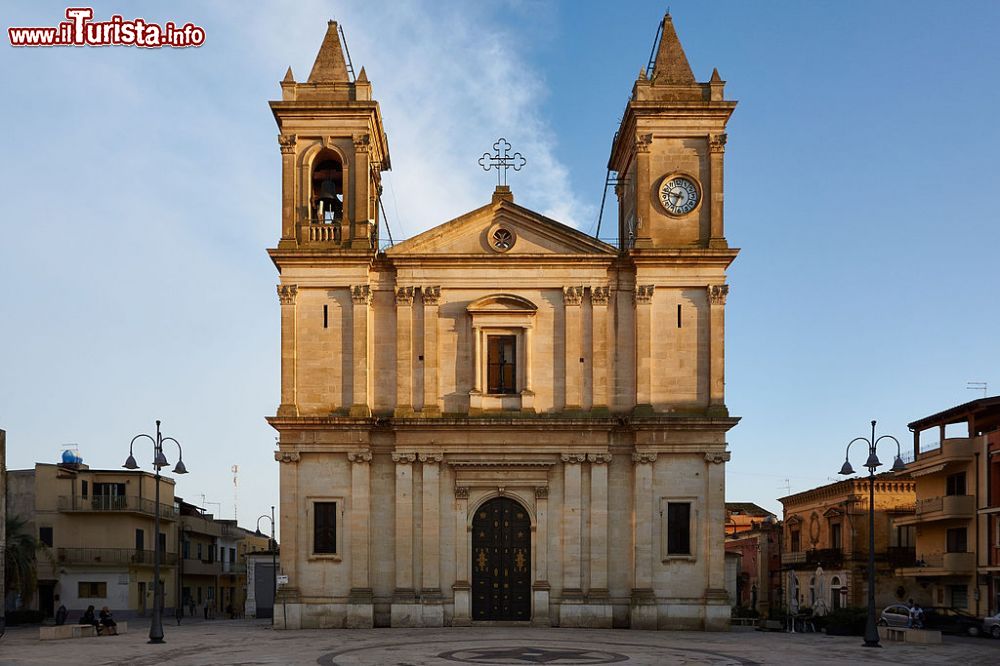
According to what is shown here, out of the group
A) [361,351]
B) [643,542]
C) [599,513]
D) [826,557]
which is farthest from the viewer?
[826,557]

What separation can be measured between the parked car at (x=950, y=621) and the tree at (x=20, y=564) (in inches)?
1406

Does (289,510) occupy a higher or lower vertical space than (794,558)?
higher

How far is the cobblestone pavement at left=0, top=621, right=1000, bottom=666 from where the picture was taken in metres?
28.2

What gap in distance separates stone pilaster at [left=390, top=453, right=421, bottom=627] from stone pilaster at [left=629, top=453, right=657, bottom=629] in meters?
7.64

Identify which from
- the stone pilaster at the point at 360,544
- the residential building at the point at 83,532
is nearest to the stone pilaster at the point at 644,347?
the stone pilaster at the point at 360,544

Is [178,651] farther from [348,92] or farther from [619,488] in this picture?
[348,92]

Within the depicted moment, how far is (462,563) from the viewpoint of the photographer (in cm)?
4056

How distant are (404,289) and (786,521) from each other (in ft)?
119

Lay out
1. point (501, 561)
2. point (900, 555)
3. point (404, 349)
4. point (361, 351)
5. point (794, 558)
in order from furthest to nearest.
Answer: point (794, 558) → point (900, 555) → point (404, 349) → point (361, 351) → point (501, 561)

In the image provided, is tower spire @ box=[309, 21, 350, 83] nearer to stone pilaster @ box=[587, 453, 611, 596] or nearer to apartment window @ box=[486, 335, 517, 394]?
apartment window @ box=[486, 335, 517, 394]

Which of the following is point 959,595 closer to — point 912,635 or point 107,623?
point 912,635

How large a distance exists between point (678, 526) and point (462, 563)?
7768 millimetres

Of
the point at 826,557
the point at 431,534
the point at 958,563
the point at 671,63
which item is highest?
the point at 671,63

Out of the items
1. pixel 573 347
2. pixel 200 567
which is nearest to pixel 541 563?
pixel 573 347
